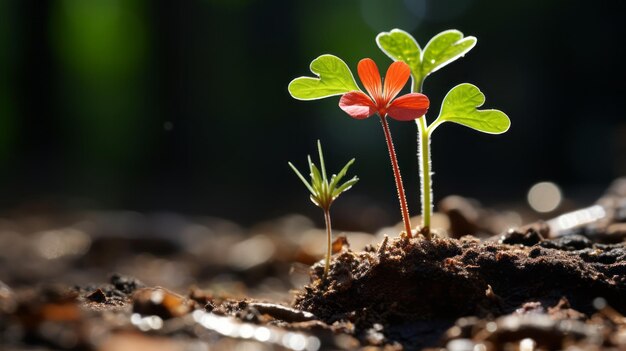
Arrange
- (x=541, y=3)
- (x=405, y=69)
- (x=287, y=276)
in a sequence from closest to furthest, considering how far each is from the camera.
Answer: (x=405, y=69), (x=287, y=276), (x=541, y=3)

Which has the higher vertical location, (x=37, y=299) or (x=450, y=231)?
(x=450, y=231)

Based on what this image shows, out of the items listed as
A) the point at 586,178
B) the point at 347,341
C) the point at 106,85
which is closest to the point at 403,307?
the point at 347,341

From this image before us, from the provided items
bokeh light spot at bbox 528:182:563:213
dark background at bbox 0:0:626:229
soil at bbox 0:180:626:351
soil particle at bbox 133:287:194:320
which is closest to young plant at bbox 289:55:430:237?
soil at bbox 0:180:626:351

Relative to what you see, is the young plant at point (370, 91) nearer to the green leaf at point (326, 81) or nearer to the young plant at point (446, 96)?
the green leaf at point (326, 81)

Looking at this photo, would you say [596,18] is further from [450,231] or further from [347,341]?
[347,341]

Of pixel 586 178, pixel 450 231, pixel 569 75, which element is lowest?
pixel 450 231

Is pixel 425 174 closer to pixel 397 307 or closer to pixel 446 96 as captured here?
pixel 446 96

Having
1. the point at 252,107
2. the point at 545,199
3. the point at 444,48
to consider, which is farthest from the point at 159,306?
the point at 252,107

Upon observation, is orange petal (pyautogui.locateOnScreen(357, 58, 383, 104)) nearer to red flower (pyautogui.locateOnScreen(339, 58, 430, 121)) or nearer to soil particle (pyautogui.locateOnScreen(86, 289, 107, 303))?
red flower (pyautogui.locateOnScreen(339, 58, 430, 121))
